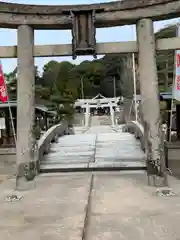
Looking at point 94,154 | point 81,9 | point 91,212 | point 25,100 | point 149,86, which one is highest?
point 81,9

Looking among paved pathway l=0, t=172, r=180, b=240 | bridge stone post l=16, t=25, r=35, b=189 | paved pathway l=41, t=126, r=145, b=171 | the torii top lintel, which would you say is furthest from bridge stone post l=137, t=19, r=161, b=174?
bridge stone post l=16, t=25, r=35, b=189

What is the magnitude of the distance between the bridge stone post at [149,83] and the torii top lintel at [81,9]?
29 centimetres

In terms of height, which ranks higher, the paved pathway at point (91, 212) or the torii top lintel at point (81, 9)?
the torii top lintel at point (81, 9)

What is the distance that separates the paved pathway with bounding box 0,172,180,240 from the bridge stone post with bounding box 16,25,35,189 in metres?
0.84

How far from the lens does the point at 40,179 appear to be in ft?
29.1

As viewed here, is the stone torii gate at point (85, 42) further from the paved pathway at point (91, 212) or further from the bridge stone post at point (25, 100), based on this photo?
the paved pathway at point (91, 212)

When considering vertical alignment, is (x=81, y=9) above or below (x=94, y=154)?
above

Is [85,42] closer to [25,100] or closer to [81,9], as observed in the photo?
[81,9]

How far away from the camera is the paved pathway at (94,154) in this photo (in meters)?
10.0

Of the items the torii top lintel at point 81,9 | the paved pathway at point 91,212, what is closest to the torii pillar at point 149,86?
the torii top lintel at point 81,9

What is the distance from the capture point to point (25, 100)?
805cm

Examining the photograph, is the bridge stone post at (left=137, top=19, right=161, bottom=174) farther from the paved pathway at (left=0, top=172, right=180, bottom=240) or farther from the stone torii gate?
the paved pathway at (left=0, top=172, right=180, bottom=240)

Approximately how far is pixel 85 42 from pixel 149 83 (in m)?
1.86

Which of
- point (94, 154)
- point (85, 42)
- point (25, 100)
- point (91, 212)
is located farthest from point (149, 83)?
point (94, 154)
